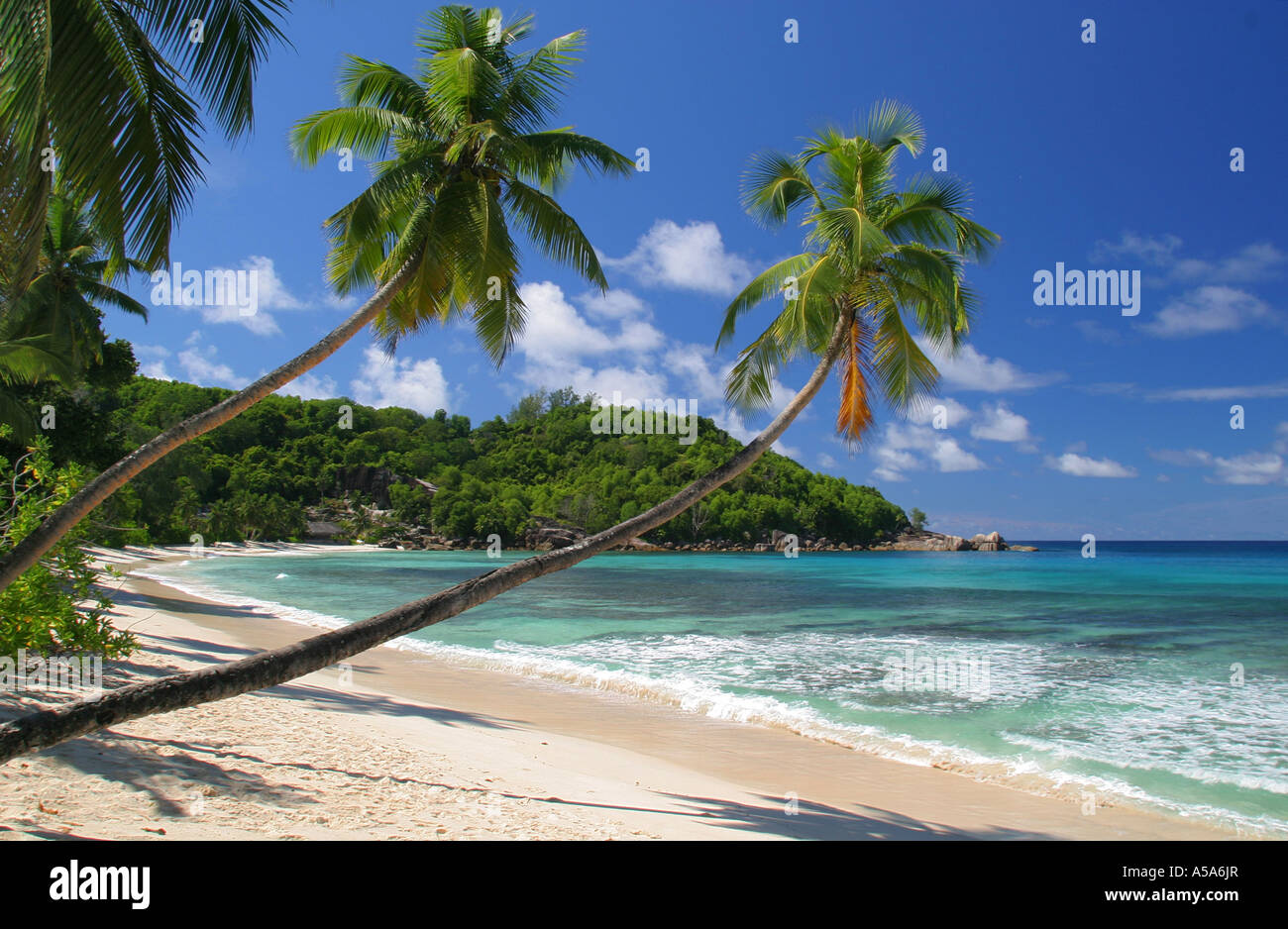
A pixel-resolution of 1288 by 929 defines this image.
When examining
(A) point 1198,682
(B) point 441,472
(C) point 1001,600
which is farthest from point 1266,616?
(B) point 441,472

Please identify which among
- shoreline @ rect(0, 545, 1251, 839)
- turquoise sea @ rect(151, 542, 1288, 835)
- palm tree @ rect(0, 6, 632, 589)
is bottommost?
turquoise sea @ rect(151, 542, 1288, 835)

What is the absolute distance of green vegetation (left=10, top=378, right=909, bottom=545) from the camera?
2798 inches

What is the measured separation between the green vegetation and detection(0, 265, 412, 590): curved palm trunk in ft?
186

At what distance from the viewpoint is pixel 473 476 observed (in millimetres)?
92812

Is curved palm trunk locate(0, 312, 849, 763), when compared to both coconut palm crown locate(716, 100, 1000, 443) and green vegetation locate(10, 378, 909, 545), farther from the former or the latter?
green vegetation locate(10, 378, 909, 545)

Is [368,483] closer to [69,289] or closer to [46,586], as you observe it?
[69,289]

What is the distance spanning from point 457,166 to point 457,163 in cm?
3

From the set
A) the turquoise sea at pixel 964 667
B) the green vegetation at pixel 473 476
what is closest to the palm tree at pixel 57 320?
the turquoise sea at pixel 964 667

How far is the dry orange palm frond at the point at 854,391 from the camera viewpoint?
8.17 m

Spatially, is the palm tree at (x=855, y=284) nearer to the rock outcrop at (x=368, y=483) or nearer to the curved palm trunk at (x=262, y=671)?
the curved palm trunk at (x=262, y=671)

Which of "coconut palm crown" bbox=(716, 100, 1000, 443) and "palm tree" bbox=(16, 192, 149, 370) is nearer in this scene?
"coconut palm crown" bbox=(716, 100, 1000, 443)

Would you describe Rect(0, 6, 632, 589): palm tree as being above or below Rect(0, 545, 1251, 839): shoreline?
above

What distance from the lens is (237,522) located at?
Result: 70.6 meters

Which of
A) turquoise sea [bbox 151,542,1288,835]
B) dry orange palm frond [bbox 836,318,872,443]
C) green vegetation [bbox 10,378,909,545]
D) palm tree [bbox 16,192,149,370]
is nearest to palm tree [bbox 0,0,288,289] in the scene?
dry orange palm frond [bbox 836,318,872,443]
